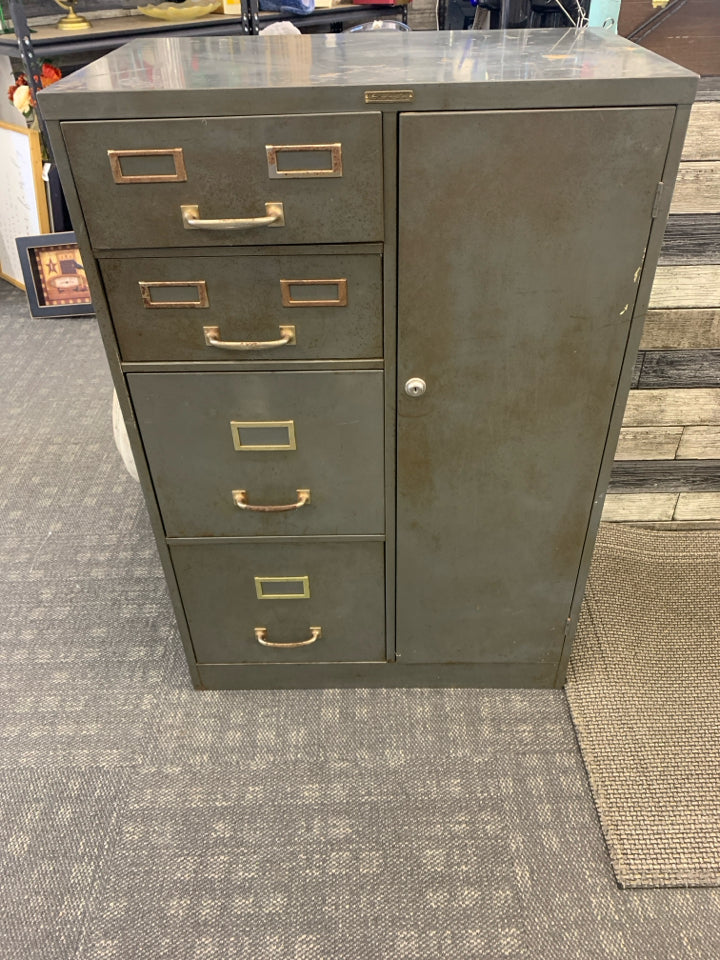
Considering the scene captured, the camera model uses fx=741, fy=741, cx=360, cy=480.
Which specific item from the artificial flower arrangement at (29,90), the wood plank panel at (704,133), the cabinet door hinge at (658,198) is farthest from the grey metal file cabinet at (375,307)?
the artificial flower arrangement at (29,90)

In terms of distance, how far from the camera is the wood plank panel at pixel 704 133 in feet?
4.75

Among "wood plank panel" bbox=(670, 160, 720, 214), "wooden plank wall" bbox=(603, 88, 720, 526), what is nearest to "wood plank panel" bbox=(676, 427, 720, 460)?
"wooden plank wall" bbox=(603, 88, 720, 526)

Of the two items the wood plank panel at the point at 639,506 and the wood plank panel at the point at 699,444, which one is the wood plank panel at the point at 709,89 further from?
the wood plank panel at the point at 639,506

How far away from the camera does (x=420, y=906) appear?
1.21 m

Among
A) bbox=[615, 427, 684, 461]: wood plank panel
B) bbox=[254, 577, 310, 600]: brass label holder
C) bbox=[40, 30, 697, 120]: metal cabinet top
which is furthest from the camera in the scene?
bbox=[615, 427, 684, 461]: wood plank panel

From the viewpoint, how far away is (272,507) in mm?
1318

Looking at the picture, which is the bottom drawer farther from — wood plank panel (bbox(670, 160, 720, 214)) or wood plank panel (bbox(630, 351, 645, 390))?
wood plank panel (bbox(670, 160, 720, 214))

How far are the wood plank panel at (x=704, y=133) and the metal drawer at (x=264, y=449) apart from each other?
0.86 m

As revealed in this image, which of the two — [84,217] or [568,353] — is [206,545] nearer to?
[84,217]

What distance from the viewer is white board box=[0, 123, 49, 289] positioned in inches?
122

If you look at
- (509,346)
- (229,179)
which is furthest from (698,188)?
(229,179)

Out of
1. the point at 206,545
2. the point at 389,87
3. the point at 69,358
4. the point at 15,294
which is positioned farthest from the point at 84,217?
the point at 15,294

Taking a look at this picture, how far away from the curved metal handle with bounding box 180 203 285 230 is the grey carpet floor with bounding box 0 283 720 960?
0.97 m

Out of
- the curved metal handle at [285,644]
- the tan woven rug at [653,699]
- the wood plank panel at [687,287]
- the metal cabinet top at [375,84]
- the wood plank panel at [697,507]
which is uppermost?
the metal cabinet top at [375,84]
